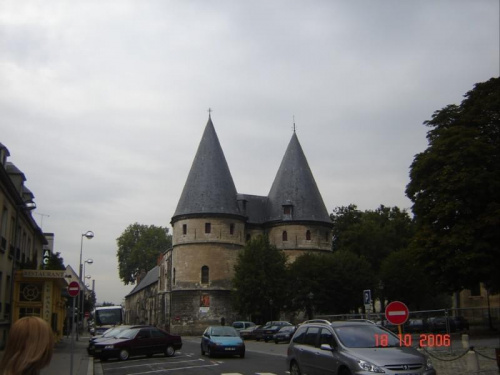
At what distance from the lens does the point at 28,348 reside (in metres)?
3.43

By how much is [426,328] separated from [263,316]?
28.4 m

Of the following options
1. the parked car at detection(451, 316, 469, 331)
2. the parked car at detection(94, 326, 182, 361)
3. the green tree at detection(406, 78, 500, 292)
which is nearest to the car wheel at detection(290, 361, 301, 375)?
the parked car at detection(94, 326, 182, 361)

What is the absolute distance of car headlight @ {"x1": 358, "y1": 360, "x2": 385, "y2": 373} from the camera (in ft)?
34.5

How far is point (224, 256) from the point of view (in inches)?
2291

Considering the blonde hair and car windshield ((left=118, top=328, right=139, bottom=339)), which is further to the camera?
car windshield ((left=118, top=328, right=139, bottom=339))

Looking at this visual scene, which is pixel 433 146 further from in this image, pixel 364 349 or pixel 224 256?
pixel 224 256

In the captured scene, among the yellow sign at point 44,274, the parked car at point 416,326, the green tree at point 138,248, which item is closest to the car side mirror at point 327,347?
the parked car at point 416,326

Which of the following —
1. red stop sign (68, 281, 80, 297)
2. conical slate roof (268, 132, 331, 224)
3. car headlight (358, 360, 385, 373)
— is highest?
conical slate roof (268, 132, 331, 224)

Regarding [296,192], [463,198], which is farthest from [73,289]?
[296,192]

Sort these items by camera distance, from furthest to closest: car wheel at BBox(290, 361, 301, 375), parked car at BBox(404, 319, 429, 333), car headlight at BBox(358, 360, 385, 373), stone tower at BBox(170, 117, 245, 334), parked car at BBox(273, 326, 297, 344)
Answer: stone tower at BBox(170, 117, 245, 334)
parked car at BBox(273, 326, 297, 344)
parked car at BBox(404, 319, 429, 333)
car wheel at BBox(290, 361, 301, 375)
car headlight at BBox(358, 360, 385, 373)

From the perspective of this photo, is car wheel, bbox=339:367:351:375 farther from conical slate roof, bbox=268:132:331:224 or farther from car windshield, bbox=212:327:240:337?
conical slate roof, bbox=268:132:331:224

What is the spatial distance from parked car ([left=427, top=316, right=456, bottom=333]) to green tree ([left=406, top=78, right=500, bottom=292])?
619 centimetres

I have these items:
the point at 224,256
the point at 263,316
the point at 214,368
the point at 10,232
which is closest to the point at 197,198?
the point at 224,256

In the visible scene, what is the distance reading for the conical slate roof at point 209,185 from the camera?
192 feet
